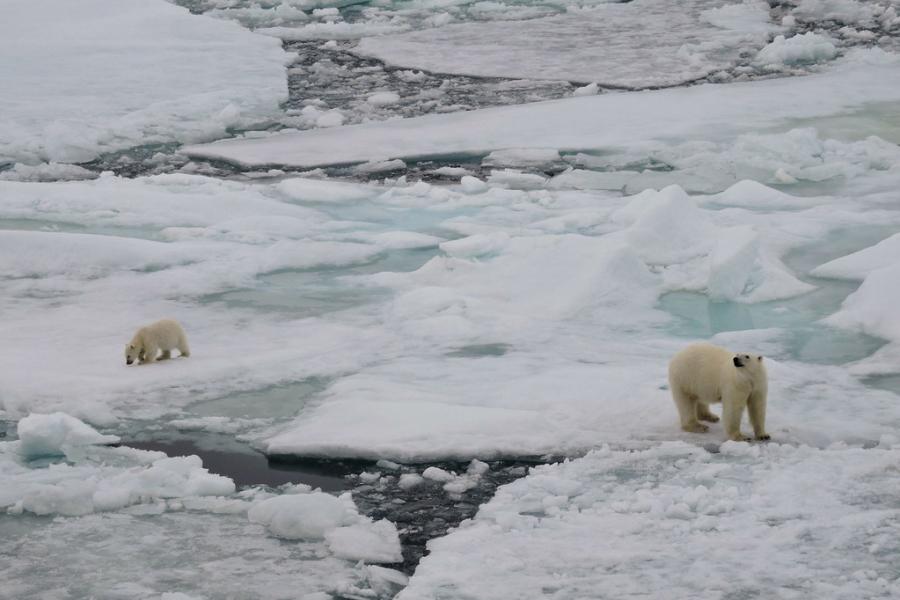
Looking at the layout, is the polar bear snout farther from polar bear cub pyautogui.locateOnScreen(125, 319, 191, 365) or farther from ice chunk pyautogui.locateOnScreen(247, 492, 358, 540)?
polar bear cub pyautogui.locateOnScreen(125, 319, 191, 365)

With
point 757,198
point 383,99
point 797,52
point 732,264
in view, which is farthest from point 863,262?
point 797,52

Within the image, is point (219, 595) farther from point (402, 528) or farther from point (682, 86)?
point (682, 86)

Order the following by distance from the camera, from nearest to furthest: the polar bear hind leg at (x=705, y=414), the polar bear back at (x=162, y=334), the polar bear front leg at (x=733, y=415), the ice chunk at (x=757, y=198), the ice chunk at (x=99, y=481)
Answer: the ice chunk at (x=99, y=481) → the polar bear front leg at (x=733, y=415) → the polar bear hind leg at (x=705, y=414) → the polar bear back at (x=162, y=334) → the ice chunk at (x=757, y=198)

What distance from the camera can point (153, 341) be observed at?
584 centimetres

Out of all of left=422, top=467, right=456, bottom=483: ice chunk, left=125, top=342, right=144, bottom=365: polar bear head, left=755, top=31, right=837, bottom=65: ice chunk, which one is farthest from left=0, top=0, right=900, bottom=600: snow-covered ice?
left=755, top=31, right=837, bottom=65: ice chunk

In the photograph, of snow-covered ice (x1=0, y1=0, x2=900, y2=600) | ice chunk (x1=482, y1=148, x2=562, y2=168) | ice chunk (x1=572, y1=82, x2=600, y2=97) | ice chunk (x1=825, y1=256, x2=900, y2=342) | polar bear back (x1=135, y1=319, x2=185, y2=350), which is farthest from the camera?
ice chunk (x1=572, y1=82, x2=600, y2=97)

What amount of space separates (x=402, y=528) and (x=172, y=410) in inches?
60.1

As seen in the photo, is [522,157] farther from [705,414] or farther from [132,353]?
[705,414]

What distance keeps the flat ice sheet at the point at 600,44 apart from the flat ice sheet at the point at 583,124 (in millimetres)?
1239

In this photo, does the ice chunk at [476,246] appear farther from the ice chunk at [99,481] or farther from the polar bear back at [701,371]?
the ice chunk at [99,481]

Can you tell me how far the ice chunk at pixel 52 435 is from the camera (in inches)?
188

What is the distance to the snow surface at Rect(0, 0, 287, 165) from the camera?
11.4 m

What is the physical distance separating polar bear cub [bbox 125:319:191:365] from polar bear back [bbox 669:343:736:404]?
2374 millimetres

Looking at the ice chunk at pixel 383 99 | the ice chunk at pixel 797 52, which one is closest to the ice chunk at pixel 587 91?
the ice chunk at pixel 383 99
